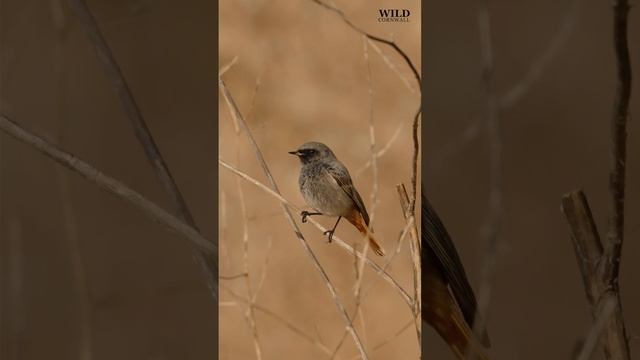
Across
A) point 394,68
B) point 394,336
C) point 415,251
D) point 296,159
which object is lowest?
point 394,336

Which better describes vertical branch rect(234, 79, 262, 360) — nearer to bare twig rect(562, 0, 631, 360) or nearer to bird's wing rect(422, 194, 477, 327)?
bird's wing rect(422, 194, 477, 327)

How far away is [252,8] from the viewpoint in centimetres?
117

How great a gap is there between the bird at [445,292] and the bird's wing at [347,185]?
78 mm

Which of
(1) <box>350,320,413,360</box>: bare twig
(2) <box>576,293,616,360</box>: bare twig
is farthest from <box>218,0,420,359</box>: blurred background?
(2) <box>576,293,616,360</box>: bare twig

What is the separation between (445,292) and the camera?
4.06 feet

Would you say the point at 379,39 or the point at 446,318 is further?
the point at 446,318

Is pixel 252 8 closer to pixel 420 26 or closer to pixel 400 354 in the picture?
pixel 420 26

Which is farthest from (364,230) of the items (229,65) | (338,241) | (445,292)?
(229,65)

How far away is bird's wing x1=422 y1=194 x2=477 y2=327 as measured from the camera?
3.97 ft
